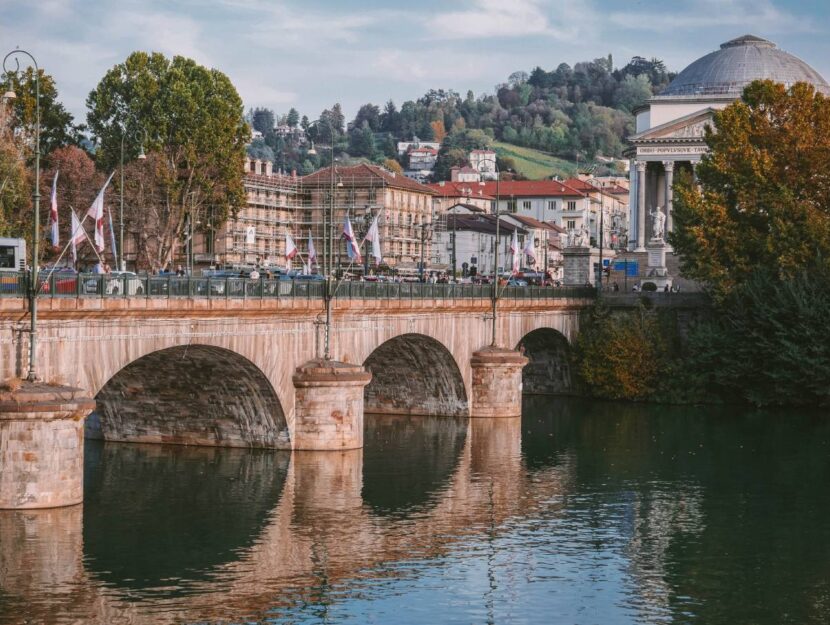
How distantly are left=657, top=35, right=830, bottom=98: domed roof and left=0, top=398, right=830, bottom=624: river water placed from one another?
67.7 m

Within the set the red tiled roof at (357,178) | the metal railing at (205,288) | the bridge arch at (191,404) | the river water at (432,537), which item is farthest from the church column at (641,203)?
the bridge arch at (191,404)


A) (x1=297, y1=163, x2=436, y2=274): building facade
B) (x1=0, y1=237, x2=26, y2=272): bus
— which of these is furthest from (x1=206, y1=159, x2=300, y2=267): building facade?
(x1=0, y1=237, x2=26, y2=272): bus

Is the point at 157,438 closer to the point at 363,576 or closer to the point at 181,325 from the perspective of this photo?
the point at 181,325

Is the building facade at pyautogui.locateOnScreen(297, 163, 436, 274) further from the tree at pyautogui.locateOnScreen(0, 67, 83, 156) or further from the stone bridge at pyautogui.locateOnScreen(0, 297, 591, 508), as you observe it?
the stone bridge at pyautogui.locateOnScreen(0, 297, 591, 508)

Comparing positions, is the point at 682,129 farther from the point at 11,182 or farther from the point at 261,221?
the point at 11,182

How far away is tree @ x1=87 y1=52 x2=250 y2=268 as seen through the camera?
8706 centimetres

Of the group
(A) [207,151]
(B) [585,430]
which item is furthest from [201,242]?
(B) [585,430]

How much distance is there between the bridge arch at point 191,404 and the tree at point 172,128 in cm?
3596

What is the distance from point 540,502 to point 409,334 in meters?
15.6

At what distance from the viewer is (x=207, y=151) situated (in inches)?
3499

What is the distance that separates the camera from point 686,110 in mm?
119438

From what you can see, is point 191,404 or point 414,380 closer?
point 191,404

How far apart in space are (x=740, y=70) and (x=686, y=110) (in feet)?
19.1

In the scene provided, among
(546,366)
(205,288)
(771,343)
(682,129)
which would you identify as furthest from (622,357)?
(682,129)
